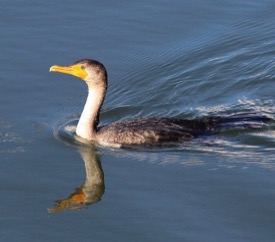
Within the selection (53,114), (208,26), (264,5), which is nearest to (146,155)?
(53,114)

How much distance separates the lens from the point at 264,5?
63.2ft

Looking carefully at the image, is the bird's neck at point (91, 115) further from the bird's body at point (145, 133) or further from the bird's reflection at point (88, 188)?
the bird's reflection at point (88, 188)

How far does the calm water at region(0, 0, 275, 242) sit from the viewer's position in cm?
1266

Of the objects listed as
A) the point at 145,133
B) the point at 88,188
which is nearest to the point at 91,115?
the point at 145,133

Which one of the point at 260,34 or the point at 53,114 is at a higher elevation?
the point at 260,34

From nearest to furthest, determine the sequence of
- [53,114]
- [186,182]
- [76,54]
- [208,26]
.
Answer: [186,182]
[53,114]
[76,54]
[208,26]

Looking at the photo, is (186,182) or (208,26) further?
(208,26)

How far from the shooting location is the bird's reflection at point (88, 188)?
13.1 m


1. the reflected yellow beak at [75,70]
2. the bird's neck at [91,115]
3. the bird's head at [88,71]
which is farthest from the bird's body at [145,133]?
the reflected yellow beak at [75,70]

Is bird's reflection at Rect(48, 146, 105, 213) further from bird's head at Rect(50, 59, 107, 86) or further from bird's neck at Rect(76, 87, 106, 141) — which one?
bird's head at Rect(50, 59, 107, 86)

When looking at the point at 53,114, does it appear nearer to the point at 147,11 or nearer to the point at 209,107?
the point at 209,107

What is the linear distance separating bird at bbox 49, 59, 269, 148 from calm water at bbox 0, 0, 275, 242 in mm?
257

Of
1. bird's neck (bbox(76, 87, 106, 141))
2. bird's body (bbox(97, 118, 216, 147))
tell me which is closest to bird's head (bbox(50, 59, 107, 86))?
bird's neck (bbox(76, 87, 106, 141))

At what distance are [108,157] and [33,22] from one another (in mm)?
4266
